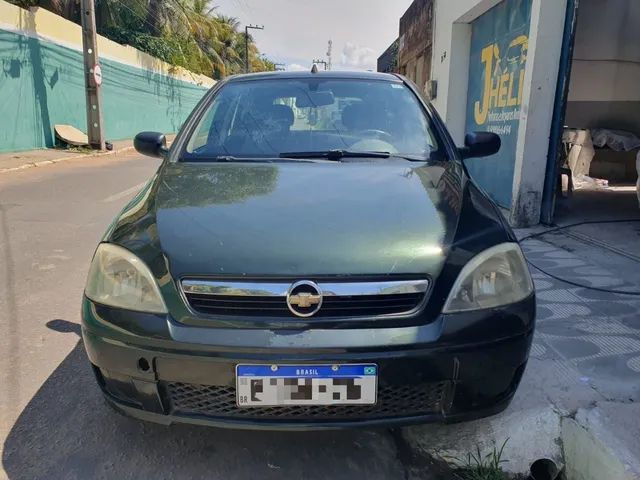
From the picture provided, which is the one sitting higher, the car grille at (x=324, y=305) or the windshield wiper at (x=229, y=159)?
the windshield wiper at (x=229, y=159)

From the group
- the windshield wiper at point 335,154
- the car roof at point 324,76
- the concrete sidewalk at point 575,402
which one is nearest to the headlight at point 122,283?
the windshield wiper at point 335,154

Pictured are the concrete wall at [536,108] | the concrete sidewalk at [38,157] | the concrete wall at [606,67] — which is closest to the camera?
the concrete wall at [536,108]

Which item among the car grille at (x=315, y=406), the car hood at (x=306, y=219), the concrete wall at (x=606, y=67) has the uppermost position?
the concrete wall at (x=606, y=67)

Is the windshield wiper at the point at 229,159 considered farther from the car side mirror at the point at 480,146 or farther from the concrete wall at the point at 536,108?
the concrete wall at the point at 536,108

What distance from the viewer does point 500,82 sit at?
22.1 ft

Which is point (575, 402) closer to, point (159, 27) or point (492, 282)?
point (492, 282)

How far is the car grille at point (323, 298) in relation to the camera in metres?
1.74

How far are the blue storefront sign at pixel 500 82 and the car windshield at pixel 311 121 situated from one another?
3368 mm

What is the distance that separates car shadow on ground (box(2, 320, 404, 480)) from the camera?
6.65 ft

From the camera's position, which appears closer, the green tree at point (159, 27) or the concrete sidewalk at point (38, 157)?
the concrete sidewalk at point (38, 157)

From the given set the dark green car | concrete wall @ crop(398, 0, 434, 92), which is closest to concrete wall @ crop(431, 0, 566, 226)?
the dark green car

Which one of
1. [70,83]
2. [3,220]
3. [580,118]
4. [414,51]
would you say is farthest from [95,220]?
[70,83]

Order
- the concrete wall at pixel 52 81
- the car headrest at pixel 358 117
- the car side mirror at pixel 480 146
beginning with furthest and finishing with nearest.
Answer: the concrete wall at pixel 52 81 < the car side mirror at pixel 480 146 < the car headrest at pixel 358 117

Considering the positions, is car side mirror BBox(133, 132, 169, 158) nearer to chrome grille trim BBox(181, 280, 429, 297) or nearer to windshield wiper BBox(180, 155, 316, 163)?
windshield wiper BBox(180, 155, 316, 163)
